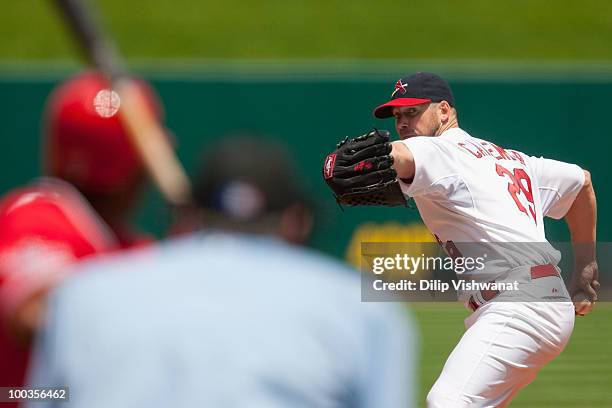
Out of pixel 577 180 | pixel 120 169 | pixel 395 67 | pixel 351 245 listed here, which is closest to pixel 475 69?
pixel 395 67

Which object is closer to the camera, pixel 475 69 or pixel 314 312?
pixel 314 312

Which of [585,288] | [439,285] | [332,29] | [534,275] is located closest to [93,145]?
[534,275]

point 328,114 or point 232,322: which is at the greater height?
point 328,114

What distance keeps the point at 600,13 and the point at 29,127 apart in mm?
13593

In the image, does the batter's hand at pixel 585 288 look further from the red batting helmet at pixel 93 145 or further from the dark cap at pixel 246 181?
the dark cap at pixel 246 181

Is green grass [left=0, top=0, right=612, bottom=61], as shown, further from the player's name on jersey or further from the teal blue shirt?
the teal blue shirt

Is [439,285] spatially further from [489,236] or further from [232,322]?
[232,322]

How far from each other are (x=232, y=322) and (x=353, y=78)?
478 inches

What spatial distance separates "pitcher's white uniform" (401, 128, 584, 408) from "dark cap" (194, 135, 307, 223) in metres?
2.51

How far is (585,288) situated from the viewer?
18.2 feet

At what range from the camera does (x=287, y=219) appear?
2363 millimetres

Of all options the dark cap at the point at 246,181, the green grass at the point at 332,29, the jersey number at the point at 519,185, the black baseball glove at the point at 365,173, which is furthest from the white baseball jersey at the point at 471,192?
the green grass at the point at 332,29

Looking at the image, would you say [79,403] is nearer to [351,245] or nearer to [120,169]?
[120,169]

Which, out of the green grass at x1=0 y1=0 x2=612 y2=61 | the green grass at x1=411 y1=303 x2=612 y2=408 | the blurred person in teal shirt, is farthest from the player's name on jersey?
the green grass at x1=0 y1=0 x2=612 y2=61
